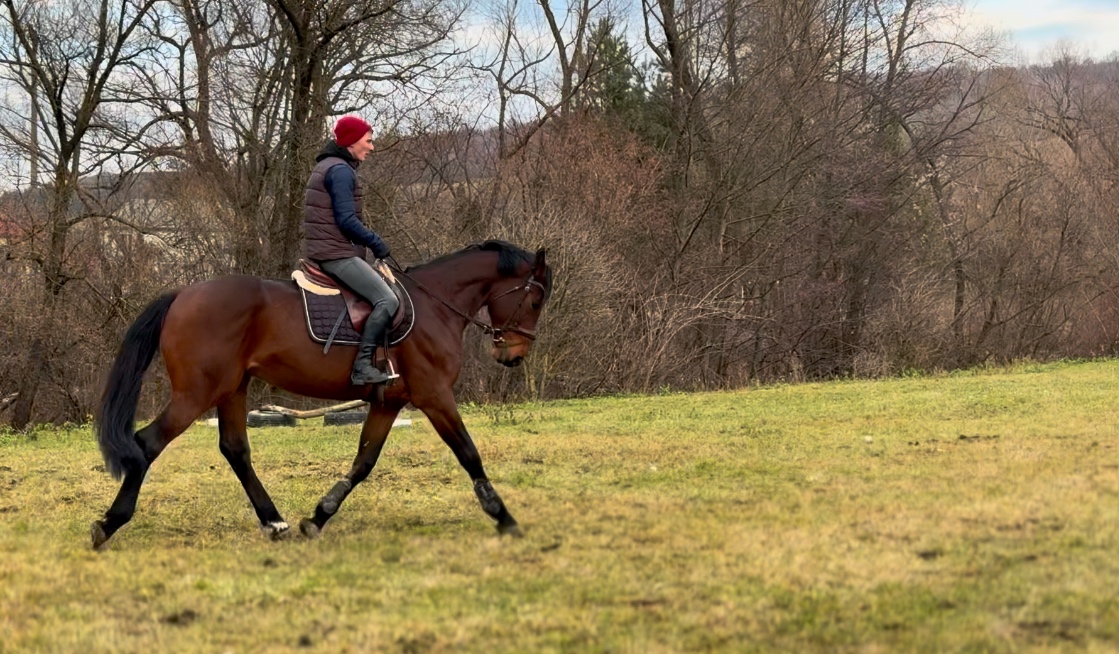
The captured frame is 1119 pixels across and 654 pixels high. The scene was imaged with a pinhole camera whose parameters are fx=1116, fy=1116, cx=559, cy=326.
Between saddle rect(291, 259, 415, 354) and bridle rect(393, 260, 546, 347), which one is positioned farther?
bridle rect(393, 260, 546, 347)

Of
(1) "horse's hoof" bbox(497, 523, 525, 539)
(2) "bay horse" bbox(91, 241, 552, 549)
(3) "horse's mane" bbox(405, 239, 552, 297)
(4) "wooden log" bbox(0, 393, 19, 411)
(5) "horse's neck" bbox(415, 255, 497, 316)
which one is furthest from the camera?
(4) "wooden log" bbox(0, 393, 19, 411)

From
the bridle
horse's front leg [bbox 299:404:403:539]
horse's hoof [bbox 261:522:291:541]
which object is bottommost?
horse's hoof [bbox 261:522:291:541]

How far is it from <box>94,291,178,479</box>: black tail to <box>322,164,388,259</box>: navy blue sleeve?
119 centimetres

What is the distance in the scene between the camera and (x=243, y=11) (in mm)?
23500

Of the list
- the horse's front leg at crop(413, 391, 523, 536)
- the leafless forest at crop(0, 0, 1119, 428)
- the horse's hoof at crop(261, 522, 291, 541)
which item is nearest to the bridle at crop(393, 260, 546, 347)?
the horse's front leg at crop(413, 391, 523, 536)

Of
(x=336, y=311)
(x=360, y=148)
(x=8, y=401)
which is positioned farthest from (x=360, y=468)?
(x=8, y=401)

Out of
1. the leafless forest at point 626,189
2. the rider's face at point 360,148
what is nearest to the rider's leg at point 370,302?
the rider's face at point 360,148

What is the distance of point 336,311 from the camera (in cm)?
736

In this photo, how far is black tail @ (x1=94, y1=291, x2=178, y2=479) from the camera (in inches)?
273

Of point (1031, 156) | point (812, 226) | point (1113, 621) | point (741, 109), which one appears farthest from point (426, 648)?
point (1031, 156)

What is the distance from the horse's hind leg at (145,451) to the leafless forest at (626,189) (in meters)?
14.0

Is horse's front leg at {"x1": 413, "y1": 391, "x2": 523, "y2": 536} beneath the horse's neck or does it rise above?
beneath

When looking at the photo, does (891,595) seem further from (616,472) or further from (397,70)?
(397,70)

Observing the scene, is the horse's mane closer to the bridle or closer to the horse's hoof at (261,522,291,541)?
the bridle
